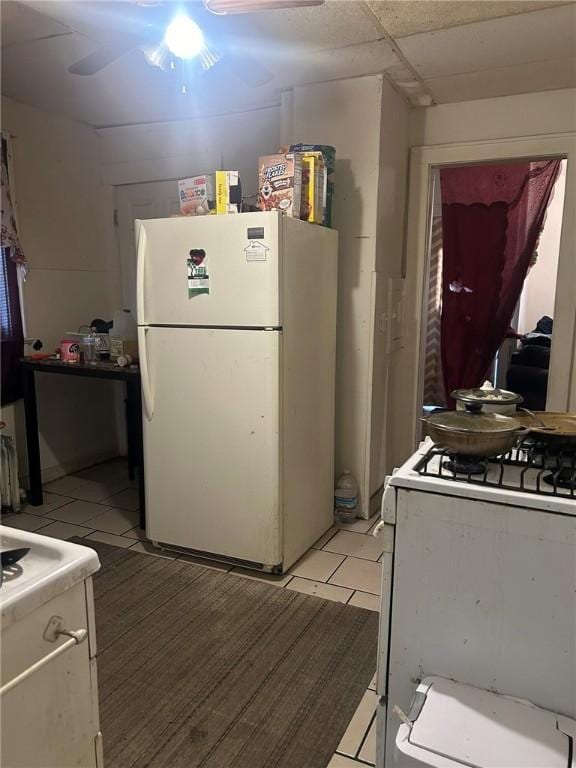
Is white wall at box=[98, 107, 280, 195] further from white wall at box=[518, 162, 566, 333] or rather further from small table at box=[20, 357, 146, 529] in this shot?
white wall at box=[518, 162, 566, 333]

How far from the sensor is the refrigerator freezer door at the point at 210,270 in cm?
229

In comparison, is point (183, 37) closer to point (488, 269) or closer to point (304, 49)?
point (304, 49)

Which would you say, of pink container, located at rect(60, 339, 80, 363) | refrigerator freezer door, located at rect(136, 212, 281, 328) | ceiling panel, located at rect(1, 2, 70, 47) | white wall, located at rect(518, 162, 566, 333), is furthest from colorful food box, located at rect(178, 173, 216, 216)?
white wall, located at rect(518, 162, 566, 333)

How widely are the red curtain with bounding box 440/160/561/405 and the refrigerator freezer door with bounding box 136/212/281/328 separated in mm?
2334

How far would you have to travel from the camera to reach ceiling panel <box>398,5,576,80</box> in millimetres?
2199

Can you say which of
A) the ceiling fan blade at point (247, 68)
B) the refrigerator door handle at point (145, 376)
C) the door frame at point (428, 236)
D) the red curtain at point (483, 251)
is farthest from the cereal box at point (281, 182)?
the red curtain at point (483, 251)

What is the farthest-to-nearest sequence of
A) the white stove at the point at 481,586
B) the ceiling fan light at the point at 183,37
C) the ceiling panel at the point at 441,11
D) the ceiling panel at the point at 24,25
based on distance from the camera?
1. the ceiling panel at the point at 24,25
2. the ceiling panel at the point at 441,11
3. the ceiling fan light at the point at 183,37
4. the white stove at the point at 481,586

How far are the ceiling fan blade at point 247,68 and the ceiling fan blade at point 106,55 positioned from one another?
54 cm

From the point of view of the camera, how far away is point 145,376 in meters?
2.61

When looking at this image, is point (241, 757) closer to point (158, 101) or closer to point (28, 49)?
point (28, 49)

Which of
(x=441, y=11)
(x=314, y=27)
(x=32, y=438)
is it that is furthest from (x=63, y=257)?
(x=441, y=11)

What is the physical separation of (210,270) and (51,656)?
5.65ft

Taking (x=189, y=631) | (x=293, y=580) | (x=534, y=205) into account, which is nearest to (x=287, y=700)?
(x=189, y=631)

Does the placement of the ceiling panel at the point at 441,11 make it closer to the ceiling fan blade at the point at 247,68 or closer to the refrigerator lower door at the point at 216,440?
the ceiling fan blade at the point at 247,68
